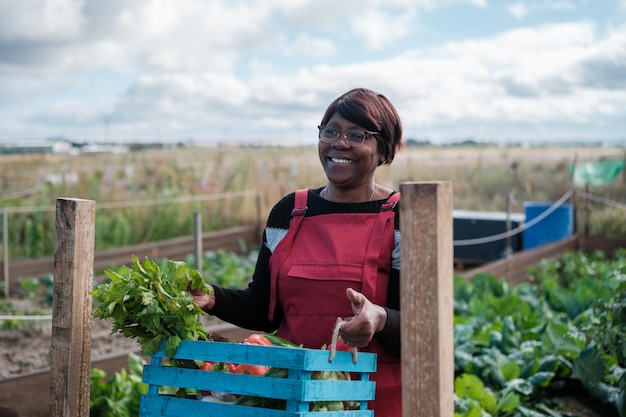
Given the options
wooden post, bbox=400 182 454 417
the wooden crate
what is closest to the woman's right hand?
the wooden crate

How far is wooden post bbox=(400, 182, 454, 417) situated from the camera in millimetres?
1827

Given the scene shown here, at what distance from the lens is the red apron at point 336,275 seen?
243cm

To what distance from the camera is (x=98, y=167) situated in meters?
14.6

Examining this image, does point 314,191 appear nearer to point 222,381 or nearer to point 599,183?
point 222,381

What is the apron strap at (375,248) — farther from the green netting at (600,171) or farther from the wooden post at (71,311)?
the green netting at (600,171)

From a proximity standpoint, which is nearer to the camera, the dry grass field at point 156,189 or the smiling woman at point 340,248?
→ the smiling woman at point 340,248

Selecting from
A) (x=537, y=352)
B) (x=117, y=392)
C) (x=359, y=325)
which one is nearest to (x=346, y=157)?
(x=359, y=325)

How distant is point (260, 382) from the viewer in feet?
6.77

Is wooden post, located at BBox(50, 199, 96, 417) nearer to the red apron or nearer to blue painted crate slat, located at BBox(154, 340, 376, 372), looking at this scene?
blue painted crate slat, located at BBox(154, 340, 376, 372)

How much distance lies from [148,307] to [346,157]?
0.79m

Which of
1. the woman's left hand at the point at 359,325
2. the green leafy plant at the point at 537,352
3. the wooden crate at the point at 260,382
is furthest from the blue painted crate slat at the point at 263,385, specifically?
the green leafy plant at the point at 537,352

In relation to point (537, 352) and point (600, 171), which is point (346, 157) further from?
point (600, 171)

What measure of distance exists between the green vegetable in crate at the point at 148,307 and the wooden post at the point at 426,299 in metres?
0.74

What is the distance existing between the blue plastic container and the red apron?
9796 mm
